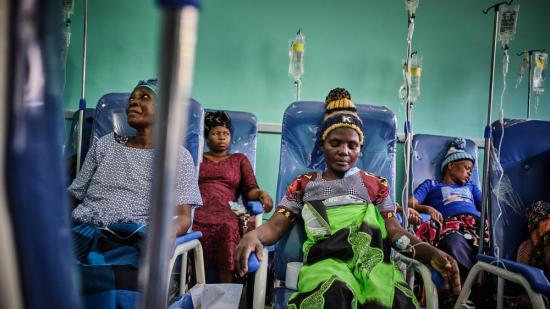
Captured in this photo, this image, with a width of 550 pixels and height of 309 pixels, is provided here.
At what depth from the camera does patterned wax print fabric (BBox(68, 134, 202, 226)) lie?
1479 millimetres

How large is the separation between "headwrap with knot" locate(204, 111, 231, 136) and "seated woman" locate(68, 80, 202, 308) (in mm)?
779

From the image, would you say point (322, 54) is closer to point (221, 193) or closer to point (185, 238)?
point (221, 193)

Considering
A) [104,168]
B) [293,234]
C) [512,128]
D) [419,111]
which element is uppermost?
[419,111]

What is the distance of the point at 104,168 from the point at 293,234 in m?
0.86

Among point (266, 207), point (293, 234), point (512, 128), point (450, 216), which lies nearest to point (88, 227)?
point (293, 234)

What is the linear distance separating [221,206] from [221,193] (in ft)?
0.34

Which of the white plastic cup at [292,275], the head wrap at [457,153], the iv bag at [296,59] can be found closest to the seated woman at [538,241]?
the white plastic cup at [292,275]

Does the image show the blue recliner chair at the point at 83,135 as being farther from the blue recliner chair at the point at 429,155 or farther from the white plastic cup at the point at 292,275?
the blue recliner chair at the point at 429,155

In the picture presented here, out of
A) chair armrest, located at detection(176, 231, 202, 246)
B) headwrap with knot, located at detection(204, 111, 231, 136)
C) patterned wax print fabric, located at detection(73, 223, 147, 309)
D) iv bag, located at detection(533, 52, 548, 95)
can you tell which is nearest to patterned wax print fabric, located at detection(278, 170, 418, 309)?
chair armrest, located at detection(176, 231, 202, 246)

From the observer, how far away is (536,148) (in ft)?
5.51

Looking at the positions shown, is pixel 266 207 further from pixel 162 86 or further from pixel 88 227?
pixel 162 86

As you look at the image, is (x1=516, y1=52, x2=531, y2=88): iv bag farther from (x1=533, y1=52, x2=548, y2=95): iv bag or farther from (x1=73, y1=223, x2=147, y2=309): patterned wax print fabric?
(x1=73, y1=223, x2=147, y2=309): patterned wax print fabric

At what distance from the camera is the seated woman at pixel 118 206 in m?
1.08

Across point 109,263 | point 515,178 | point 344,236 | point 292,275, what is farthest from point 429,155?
point 109,263
